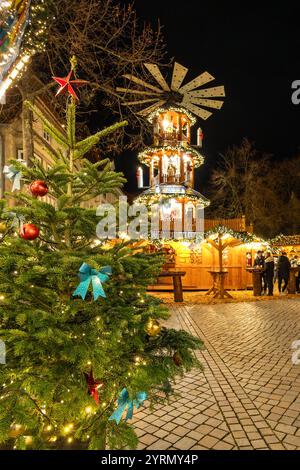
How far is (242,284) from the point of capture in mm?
18531

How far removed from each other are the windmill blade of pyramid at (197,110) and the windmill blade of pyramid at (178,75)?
3.64ft

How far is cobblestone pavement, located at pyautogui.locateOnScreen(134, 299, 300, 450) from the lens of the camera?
3453 millimetres

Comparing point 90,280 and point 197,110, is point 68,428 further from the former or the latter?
point 197,110

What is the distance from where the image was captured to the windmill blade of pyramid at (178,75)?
55.8ft

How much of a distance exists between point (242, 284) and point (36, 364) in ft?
57.7

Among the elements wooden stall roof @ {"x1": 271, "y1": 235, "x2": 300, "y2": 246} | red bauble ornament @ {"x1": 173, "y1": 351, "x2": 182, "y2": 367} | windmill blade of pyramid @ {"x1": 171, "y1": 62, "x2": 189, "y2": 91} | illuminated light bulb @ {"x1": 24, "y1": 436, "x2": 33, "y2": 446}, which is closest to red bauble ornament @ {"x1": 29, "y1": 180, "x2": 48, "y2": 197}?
red bauble ornament @ {"x1": 173, "y1": 351, "x2": 182, "y2": 367}

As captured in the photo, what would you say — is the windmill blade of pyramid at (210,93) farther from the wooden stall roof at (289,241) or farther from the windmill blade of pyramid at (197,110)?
the wooden stall roof at (289,241)

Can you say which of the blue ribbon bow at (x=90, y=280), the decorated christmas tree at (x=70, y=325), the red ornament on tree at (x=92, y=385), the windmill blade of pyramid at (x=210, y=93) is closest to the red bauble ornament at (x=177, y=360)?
the decorated christmas tree at (x=70, y=325)

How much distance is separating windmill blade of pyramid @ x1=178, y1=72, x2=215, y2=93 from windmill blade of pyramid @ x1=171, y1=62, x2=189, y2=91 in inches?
Answer: 14.4

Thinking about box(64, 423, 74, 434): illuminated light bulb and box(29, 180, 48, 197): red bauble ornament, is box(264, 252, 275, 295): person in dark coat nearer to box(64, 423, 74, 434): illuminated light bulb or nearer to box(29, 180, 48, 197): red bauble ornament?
box(64, 423, 74, 434): illuminated light bulb

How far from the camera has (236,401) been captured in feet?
14.4

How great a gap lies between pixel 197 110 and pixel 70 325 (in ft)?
61.5
